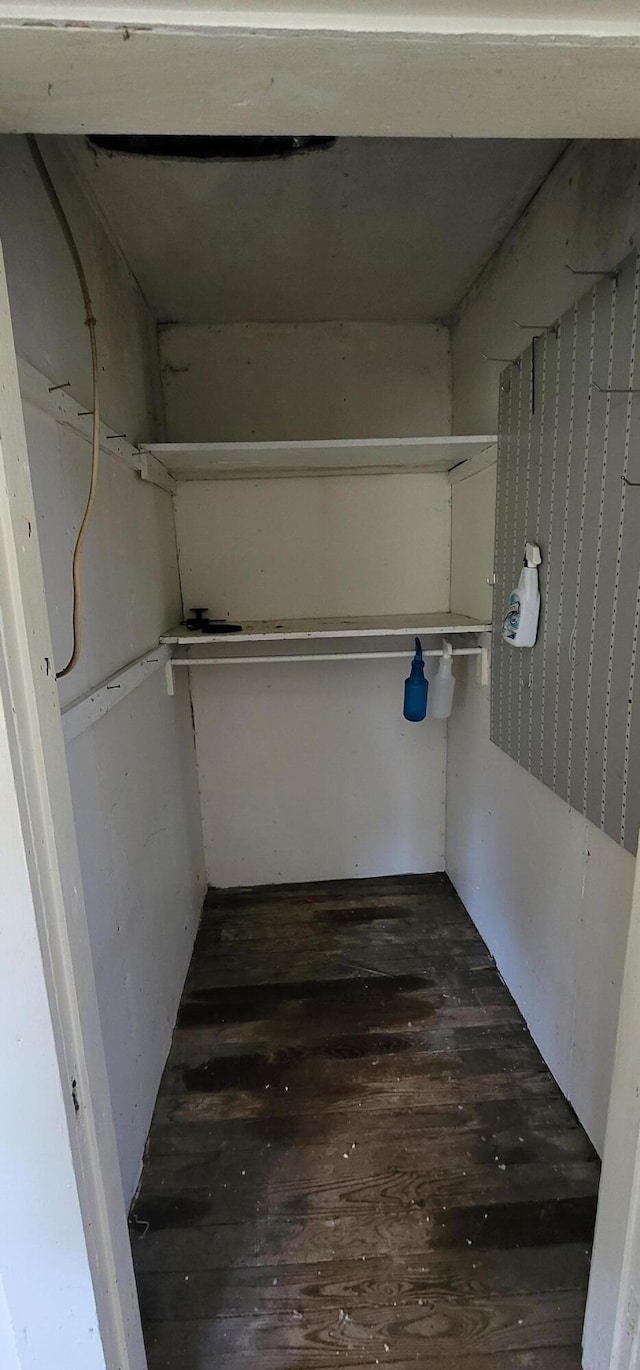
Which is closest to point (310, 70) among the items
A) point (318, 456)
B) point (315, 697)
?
point (318, 456)

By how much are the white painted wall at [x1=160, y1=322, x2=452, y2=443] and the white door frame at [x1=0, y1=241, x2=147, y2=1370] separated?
1667 mm

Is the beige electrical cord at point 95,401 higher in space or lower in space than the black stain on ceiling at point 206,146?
lower

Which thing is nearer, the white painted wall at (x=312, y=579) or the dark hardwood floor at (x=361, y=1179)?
the dark hardwood floor at (x=361, y=1179)

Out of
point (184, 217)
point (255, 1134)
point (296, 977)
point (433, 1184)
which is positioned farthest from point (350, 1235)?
point (184, 217)

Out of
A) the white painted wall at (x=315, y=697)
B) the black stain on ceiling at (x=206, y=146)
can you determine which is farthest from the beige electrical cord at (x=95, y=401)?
the white painted wall at (x=315, y=697)

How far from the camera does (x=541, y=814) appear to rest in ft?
5.32

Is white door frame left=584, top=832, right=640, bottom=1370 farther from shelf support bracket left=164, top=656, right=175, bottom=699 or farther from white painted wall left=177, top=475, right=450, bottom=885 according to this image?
white painted wall left=177, top=475, right=450, bottom=885

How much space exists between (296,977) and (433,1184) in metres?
0.77

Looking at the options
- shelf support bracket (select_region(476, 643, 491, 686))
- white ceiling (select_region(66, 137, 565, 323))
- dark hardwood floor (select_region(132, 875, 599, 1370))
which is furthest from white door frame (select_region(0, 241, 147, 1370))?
shelf support bracket (select_region(476, 643, 491, 686))

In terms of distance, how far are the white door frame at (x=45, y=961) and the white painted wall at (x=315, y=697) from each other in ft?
5.40

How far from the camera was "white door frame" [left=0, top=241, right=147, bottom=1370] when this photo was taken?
25.8 inches

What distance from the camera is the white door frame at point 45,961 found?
0.65 m

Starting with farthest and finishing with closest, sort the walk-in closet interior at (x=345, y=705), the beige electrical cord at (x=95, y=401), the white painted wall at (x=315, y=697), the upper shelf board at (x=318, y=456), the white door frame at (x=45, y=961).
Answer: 1. the white painted wall at (x=315, y=697)
2. the upper shelf board at (x=318, y=456)
3. the walk-in closet interior at (x=345, y=705)
4. the beige electrical cord at (x=95, y=401)
5. the white door frame at (x=45, y=961)

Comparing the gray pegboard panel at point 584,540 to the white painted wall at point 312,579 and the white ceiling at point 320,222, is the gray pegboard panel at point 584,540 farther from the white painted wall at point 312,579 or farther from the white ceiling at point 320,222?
the white painted wall at point 312,579
